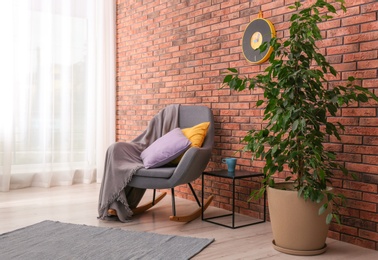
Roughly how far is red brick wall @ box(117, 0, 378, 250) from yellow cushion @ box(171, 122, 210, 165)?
0.25 meters

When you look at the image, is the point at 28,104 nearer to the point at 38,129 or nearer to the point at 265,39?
the point at 38,129

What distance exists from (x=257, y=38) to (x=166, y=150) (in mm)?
1083

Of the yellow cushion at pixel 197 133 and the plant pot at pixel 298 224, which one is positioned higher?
the yellow cushion at pixel 197 133

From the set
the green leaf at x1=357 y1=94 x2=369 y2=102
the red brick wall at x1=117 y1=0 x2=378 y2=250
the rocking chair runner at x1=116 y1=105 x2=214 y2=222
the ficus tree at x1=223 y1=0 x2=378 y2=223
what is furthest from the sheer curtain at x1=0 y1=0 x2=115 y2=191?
the green leaf at x1=357 y1=94 x2=369 y2=102

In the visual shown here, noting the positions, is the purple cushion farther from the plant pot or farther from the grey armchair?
the plant pot

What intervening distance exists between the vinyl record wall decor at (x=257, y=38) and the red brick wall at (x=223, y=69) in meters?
0.06

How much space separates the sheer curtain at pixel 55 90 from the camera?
471 centimetres

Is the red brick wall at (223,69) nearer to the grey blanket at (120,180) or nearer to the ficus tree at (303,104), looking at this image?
the ficus tree at (303,104)

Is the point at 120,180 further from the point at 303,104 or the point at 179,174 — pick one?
the point at 303,104

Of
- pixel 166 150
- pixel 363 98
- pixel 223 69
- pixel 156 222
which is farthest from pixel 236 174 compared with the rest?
pixel 363 98

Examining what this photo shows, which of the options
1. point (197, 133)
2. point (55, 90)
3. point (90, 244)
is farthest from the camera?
point (55, 90)

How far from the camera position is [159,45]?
461 cm

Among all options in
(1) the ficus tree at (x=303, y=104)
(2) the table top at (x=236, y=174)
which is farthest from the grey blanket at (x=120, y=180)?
(1) the ficus tree at (x=303, y=104)

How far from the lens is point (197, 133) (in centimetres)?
359
